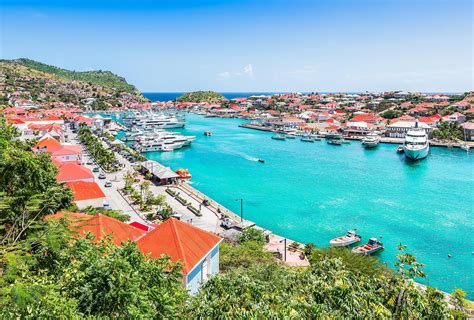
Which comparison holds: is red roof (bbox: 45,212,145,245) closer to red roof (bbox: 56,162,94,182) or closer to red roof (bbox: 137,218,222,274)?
red roof (bbox: 137,218,222,274)

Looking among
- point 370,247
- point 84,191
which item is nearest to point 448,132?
point 370,247

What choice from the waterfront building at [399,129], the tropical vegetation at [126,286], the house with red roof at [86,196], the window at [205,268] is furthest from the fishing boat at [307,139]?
the tropical vegetation at [126,286]

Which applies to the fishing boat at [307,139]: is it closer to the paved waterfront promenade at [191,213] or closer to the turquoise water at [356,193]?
the turquoise water at [356,193]

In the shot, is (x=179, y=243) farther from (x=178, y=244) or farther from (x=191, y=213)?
(x=191, y=213)

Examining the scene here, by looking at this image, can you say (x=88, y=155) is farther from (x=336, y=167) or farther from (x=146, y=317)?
(x=146, y=317)

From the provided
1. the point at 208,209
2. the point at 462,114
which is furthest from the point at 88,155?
the point at 462,114
